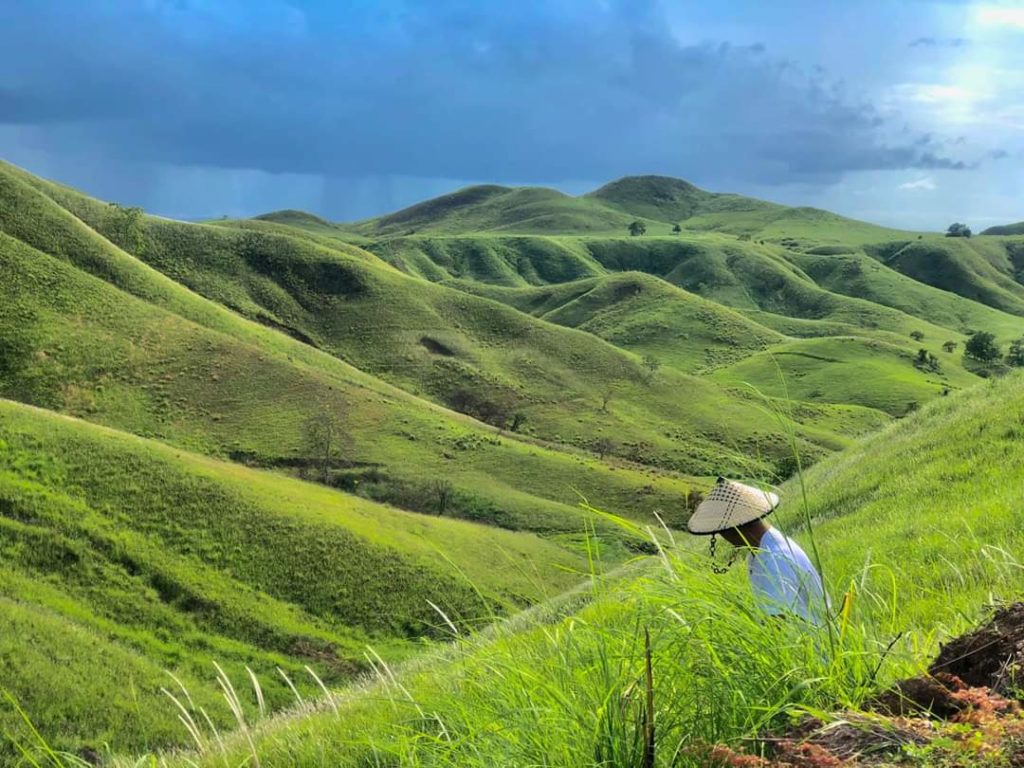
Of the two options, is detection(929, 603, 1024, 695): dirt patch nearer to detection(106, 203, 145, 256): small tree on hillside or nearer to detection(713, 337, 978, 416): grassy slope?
detection(713, 337, 978, 416): grassy slope

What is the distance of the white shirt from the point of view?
3.26m

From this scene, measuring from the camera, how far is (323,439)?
75.1 meters

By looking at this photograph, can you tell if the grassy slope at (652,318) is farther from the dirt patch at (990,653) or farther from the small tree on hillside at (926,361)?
the dirt patch at (990,653)

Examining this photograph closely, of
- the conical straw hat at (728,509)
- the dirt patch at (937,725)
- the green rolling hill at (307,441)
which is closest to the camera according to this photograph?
the dirt patch at (937,725)

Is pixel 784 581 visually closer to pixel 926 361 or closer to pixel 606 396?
pixel 606 396

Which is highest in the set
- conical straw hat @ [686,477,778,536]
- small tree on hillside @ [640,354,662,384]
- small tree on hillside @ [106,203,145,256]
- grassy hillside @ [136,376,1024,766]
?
small tree on hillside @ [106,203,145,256]

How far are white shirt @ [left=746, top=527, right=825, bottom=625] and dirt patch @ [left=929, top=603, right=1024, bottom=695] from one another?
19.8 inches

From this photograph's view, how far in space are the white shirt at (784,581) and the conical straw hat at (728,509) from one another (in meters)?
0.20

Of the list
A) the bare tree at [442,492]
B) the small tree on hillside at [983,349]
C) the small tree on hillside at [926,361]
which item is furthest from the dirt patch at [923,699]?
the small tree on hillside at [983,349]

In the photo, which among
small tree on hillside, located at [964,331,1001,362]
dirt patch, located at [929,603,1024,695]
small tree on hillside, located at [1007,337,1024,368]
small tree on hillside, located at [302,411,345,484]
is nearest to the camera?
dirt patch, located at [929,603,1024,695]

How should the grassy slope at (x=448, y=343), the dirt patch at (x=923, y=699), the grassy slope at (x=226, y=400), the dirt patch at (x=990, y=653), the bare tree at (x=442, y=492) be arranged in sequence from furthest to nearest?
the grassy slope at (x=448, y=343) → the grassy slope at (x=226, y=400) → the bare tree at (x=442, y=492) → the dirt patch at (x=990, y=653) → the dirt patch at (x=923, y=699)

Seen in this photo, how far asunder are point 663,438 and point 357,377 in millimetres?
39332

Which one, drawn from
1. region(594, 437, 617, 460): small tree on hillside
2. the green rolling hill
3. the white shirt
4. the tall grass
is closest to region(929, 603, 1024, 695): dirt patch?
the tall grass

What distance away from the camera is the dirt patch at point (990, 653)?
2.57 m
